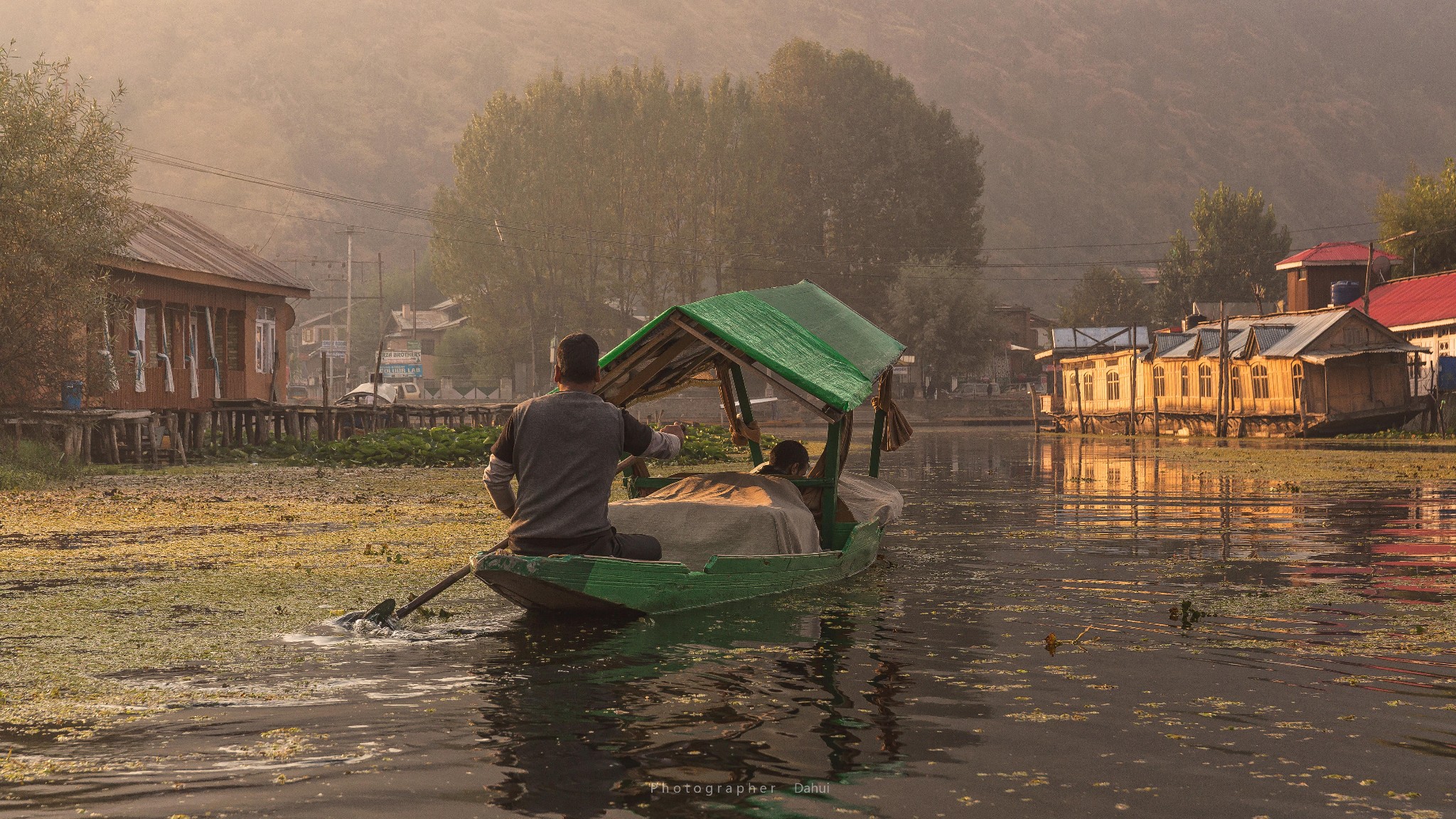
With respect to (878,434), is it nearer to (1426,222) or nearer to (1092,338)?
(1092,338)

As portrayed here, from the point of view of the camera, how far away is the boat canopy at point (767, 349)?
10852 millimetres

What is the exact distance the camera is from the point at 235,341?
1458 inches

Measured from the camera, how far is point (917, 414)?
79.1 m

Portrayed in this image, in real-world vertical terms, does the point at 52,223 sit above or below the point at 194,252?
below

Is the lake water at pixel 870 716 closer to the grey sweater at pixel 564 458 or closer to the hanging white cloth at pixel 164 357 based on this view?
the grey sweater at pixel 564 458

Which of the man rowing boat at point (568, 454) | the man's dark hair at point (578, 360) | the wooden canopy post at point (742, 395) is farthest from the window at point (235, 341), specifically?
the man's dark hair at point (578, 360)

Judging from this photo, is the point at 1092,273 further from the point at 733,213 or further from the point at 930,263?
the point at 733,213

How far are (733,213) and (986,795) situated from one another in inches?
3143

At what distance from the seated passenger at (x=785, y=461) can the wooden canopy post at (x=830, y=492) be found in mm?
411

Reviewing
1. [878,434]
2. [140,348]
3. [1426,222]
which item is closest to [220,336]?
[140,348]

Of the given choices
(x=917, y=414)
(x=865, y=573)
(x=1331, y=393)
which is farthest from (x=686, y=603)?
(x=917, y=414)

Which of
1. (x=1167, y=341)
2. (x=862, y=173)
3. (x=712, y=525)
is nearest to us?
(x=712, y=525)

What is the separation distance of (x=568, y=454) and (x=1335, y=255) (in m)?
68.9

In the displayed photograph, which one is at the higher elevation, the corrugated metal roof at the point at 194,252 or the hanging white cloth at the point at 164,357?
the corrugated metal roof at the point at 194,252
